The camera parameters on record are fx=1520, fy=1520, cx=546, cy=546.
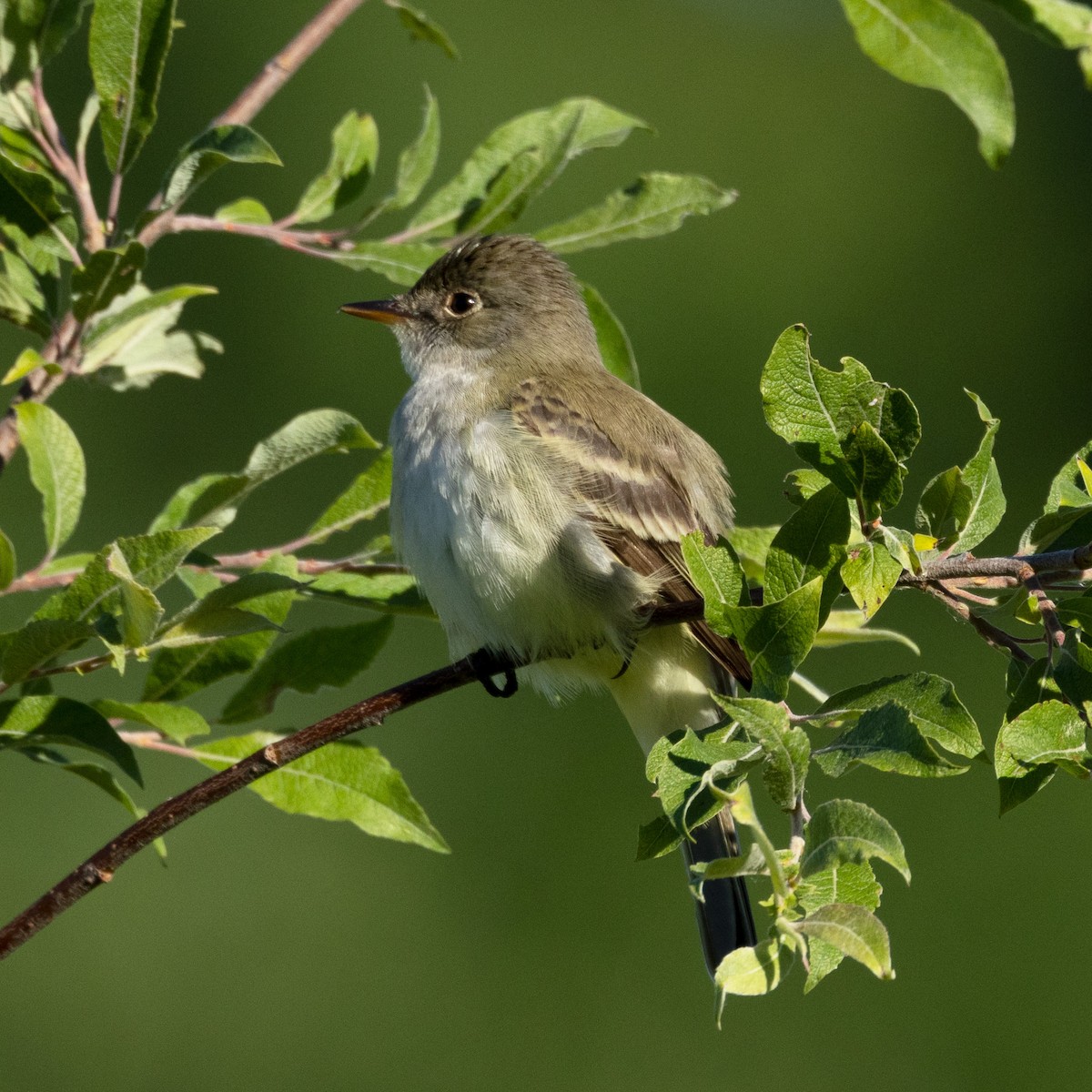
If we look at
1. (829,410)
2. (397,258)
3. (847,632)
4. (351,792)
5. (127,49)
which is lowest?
(351,792)

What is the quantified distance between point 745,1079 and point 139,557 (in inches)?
246

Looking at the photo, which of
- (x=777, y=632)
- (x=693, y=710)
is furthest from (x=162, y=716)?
(x=693, y=710)

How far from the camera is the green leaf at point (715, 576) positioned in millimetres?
2367

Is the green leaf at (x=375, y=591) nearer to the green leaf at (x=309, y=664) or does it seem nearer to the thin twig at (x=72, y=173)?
the green leaf at (x=309, y=664)

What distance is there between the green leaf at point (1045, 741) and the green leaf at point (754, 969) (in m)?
0.42

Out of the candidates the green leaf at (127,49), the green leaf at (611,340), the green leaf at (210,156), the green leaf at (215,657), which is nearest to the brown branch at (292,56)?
the green leaf at (127,49)

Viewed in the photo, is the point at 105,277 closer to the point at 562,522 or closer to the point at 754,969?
the point at 562,522

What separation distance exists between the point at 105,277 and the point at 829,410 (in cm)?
132

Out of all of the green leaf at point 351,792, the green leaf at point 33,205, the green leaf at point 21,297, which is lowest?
the green leaf at point 351,792

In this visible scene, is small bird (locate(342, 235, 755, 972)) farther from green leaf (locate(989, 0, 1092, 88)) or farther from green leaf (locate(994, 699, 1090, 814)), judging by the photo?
green leaf (locate(989, 0, 1092, 88))

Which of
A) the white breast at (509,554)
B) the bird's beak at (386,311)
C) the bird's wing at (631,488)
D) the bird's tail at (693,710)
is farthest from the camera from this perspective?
the bird's beak at (386,311)

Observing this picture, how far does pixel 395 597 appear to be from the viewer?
3.39 metres

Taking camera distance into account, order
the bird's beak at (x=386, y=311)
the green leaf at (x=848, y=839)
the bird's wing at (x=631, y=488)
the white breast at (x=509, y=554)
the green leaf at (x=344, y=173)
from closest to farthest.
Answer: the green leaf at (x=848, y=839)
the green leaf at (x=344, y=173)
the white breast at (x=509, y=554)
the bird's wing at (x=631, y=488)
the bird's beak at (x=386, y=311)

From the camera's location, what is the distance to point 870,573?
229 centimetres
